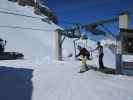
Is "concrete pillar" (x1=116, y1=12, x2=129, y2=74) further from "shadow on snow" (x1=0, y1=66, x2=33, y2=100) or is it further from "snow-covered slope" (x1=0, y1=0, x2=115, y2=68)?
"snow-covered slope" (x1=0, y1=0, x2=115, y2=68)

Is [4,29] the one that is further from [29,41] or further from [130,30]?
[130,30]

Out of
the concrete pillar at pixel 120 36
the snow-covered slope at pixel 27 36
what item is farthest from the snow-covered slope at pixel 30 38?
the concrete pillar at pixel 120 36

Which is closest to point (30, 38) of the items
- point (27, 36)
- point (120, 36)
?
point (27, 36)

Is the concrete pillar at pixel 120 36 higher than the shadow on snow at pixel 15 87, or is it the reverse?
the concrete pillar at pixel 120 36

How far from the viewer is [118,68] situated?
504 inches

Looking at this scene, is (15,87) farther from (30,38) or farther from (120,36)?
(30,38)

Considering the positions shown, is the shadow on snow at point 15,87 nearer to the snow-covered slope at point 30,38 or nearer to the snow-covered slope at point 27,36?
the snow-covered slope at point 30,38

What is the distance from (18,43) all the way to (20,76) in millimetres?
28330

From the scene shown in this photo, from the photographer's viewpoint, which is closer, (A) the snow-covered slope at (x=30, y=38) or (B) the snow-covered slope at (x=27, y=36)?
(A) the snow-covered slope at (x=30, y=38)

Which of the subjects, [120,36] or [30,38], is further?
[30,38]

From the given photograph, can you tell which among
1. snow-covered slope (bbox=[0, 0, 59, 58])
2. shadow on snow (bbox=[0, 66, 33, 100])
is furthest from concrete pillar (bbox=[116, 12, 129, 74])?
snow-covered slope (bbox=[0, 0, 59, 58])

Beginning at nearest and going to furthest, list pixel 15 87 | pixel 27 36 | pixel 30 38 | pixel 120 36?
1. pixel 15 87
2. pixel 120 36
3. pixel 30 38
4. pixel 27 36

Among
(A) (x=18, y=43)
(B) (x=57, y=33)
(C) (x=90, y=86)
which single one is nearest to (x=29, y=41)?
(A) (x=18, y=43)

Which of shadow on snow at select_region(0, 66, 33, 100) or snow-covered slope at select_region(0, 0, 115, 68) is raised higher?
snow-covered slope at select_region(0, 0, 115, 68)
